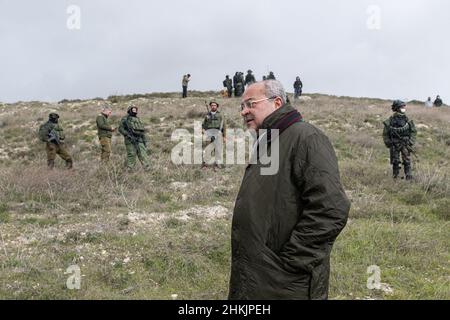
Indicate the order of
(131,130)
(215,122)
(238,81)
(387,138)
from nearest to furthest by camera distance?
(387,138) < (131,130) < (215,122) < (238,81)

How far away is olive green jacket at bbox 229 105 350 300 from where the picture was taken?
228cm

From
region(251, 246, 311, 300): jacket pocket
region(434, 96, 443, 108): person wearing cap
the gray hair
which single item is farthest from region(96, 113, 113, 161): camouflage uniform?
region(434, 96, 443, 108): person wearing cap

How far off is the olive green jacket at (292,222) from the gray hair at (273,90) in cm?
25

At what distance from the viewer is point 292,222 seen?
2.36 metres

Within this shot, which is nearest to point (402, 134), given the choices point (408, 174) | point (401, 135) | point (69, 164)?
point (401, 135)

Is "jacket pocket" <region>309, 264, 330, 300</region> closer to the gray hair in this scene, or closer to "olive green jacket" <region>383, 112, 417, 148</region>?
the gray hair

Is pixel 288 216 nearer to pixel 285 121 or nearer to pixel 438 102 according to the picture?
pixel 285 121

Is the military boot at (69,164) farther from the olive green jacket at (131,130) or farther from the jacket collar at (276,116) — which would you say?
the jacket collar at (276,116)

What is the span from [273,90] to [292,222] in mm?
772

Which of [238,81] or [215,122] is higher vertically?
[238,81]

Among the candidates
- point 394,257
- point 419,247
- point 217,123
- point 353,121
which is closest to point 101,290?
point 394,257

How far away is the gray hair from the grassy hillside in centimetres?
289

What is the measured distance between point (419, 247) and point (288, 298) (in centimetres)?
432
